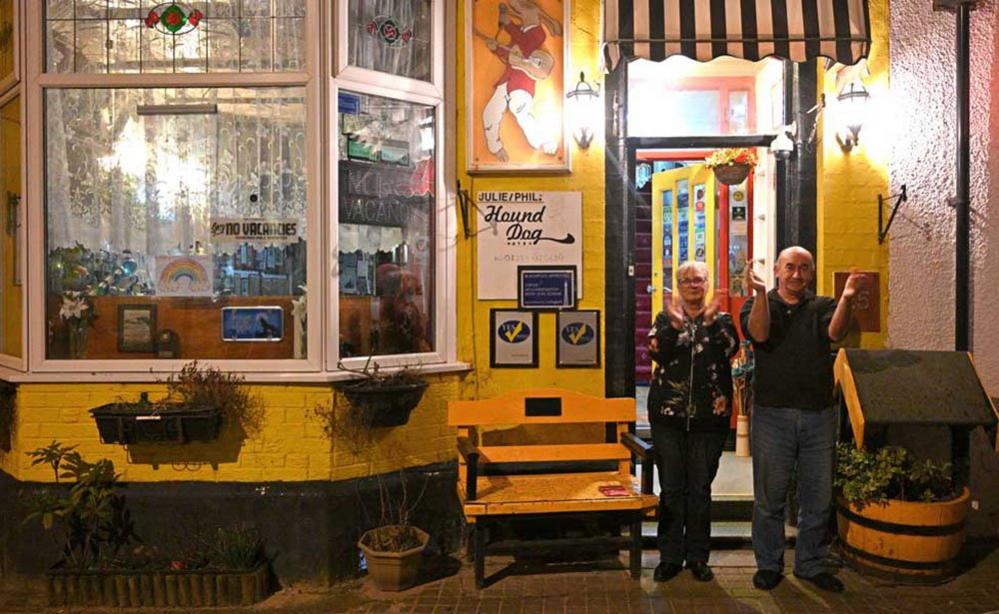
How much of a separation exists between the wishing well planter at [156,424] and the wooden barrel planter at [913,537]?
400cm

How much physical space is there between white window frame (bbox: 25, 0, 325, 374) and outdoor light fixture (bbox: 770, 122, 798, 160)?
3258 mm

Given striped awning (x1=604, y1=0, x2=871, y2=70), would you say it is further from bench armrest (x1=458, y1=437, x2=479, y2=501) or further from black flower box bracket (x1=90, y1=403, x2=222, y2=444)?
black flower box bracket (x1=90, y1=403, x2=222, y2=444)

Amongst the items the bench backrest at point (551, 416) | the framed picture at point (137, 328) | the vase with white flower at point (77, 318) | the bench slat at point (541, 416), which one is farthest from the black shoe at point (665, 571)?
the vase with white flower at point (77, 318)

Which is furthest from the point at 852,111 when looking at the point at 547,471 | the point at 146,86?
the point at 146,86

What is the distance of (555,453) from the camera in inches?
219

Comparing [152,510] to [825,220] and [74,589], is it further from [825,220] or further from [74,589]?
[825,220]

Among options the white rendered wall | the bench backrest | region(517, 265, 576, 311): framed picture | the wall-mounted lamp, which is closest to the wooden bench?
the bench backrest

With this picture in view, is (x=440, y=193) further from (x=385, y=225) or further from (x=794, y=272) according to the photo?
(x=794, y=272)

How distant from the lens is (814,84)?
5961mm

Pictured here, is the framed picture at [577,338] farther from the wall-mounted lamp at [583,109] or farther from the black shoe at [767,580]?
the black shoe at [767,580]

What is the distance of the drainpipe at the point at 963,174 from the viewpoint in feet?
18.7

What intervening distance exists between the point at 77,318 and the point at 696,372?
3.94 meters

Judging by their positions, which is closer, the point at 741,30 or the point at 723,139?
the point at 741,30

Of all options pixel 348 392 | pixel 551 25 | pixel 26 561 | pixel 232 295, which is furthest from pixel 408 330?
pixel 26 561
